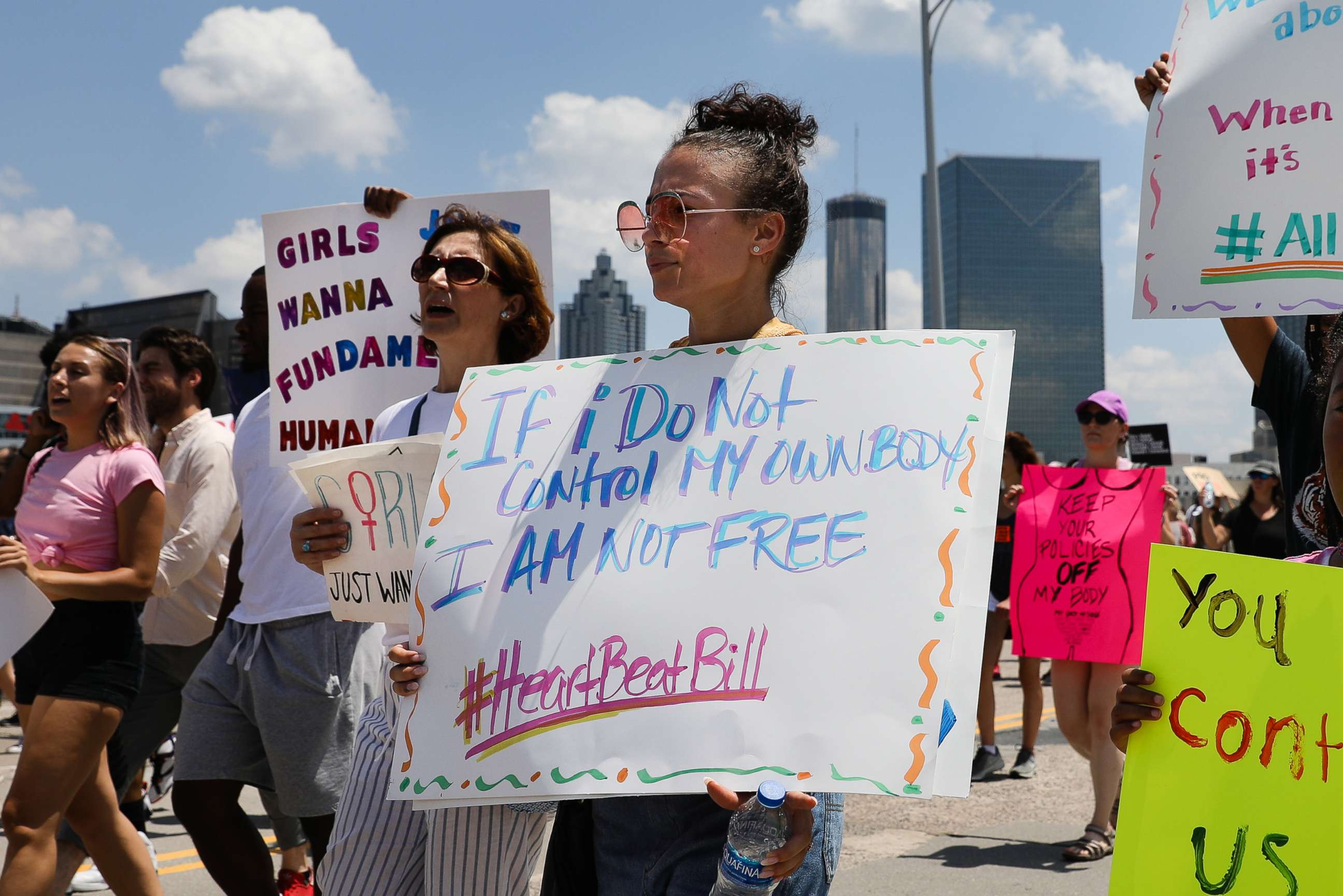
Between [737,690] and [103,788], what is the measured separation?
2.73 meters

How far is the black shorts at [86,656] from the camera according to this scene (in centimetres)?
351

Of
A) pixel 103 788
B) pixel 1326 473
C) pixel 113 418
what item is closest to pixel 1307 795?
A: pixel 1326 473

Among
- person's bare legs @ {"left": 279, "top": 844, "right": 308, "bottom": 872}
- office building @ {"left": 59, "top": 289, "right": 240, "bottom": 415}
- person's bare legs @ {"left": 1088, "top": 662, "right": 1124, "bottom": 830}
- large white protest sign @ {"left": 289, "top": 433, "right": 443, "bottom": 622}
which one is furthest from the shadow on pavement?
office building @ {"left": 59, "top": 289, "right": 240, "bottom": 415}

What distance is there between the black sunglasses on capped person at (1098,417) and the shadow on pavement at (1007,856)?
186cm

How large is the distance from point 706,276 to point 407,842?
1267 millimetres

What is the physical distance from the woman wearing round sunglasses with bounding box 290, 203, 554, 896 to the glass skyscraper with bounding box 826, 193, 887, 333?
136m

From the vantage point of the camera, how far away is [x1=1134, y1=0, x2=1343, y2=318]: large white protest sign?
265 centimetres

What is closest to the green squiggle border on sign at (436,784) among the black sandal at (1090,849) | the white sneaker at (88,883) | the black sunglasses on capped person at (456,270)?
the black sunglasses on capped person at (456,270)

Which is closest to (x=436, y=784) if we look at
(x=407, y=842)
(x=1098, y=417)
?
(x=407, y=842)

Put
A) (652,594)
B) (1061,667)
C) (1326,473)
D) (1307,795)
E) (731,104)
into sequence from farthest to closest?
(1061,667) → (731,104) → (1326,473) → (652,594) → (1307,795)

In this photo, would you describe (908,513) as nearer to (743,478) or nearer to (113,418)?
(743,478)

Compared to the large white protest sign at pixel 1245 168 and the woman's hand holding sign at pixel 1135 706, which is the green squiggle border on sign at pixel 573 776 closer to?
the woman's hand holding sign at pixel 1135 706

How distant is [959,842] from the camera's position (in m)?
5.30

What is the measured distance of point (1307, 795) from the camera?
5.32ft
